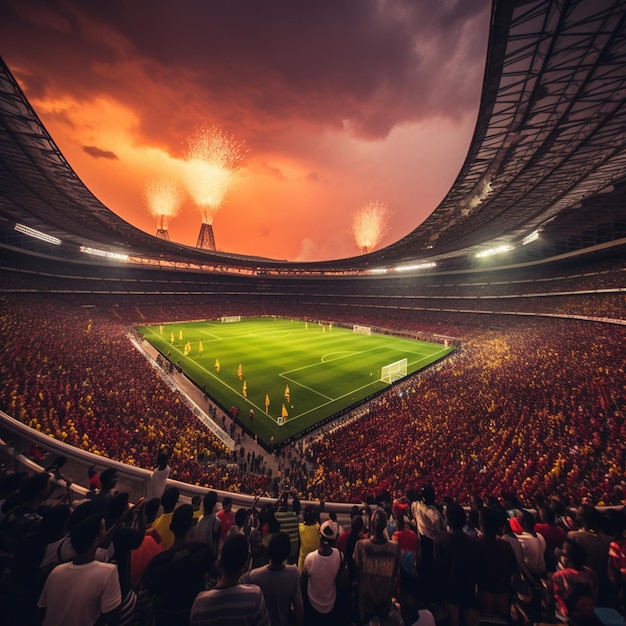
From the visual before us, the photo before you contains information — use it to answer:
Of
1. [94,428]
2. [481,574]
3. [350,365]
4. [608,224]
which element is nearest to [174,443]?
[94,428]

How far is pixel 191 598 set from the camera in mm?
2764

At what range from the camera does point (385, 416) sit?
60.5 ft

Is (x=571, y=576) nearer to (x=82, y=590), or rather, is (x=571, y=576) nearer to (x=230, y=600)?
(x=230, y=600)

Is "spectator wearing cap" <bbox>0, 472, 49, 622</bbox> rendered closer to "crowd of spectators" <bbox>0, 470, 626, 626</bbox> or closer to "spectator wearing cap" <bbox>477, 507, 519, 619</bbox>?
"crowd of spectators" <bbox>0, 470, 626, 626</bbox>

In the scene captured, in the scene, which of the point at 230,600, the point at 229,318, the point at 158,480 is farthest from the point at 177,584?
the point at 229,318

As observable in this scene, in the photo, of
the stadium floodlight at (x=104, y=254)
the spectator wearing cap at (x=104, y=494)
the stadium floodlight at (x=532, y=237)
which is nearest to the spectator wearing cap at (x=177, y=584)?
the spectator wearing cap at (x=104, y=494)

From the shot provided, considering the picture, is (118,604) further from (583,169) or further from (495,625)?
(583,169)

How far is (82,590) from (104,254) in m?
66.7

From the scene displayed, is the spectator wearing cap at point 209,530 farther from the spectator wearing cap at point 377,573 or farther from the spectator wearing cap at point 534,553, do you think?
the spectator wearing cap at point 534,553

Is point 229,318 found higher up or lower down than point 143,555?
higher up

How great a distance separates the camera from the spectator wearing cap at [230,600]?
2385 mm

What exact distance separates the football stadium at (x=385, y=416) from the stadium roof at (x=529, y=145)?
0.36ft

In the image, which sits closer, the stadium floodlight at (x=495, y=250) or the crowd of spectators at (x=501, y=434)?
the crowd of spectators at (x=501, y=434)

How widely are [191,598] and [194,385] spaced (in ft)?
82.8
